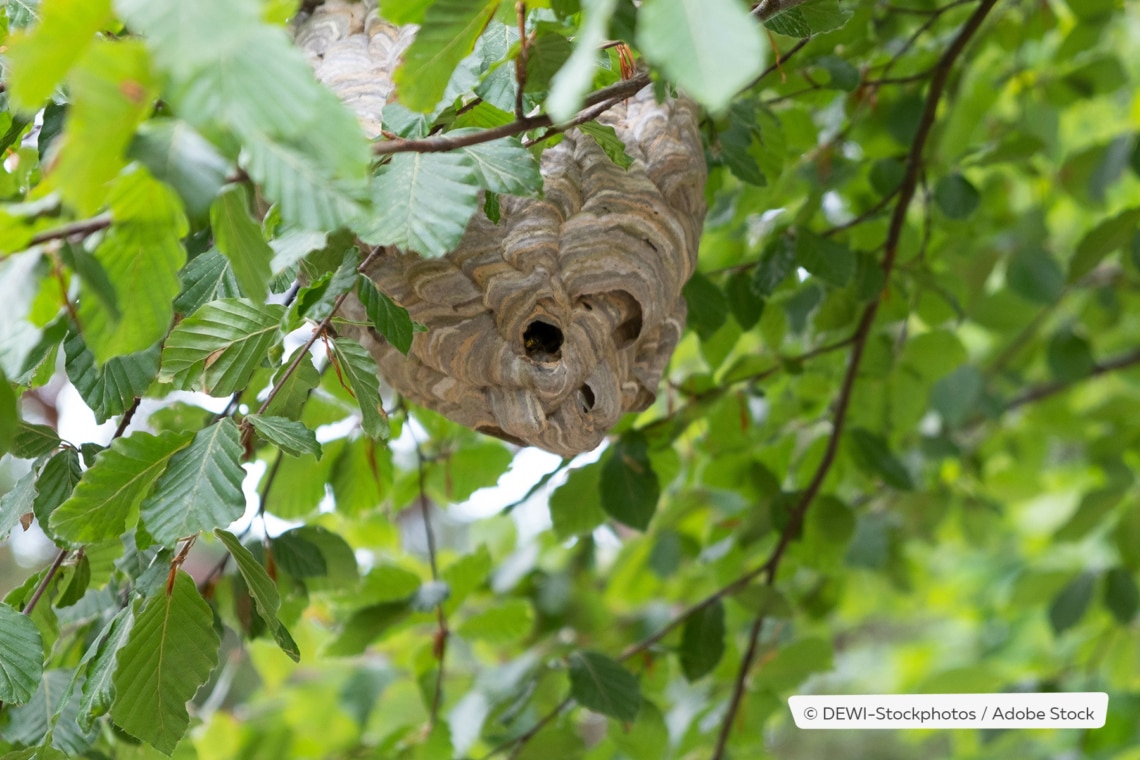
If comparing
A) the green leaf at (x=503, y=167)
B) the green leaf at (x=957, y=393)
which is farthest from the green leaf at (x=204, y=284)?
the green leaf at (x=957, y=393)

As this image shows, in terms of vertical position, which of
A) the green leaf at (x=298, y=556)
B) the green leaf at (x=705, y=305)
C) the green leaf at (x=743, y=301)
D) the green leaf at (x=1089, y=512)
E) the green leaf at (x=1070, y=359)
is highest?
the green leaf at (x=1070, y=359)

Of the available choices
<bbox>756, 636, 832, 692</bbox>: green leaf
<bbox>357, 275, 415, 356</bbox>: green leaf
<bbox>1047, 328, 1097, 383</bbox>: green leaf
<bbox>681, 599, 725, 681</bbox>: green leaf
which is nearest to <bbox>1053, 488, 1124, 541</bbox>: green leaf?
<bbox>1047, 328, 1097, 383</bbox>: green leaf

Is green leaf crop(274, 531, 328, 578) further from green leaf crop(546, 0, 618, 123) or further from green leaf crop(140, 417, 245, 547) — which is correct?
green leaf crop(546, 0, 618, 123)

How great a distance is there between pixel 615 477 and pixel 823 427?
0.64 m

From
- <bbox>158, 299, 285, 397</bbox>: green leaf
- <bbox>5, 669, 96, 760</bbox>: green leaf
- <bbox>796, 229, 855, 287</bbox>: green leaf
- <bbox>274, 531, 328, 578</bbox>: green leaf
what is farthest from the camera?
<bbox>796, 229, 855, 287</bbox>: green leaf

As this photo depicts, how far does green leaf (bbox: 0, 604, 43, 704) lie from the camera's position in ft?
2.61

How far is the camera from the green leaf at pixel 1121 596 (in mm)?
1830

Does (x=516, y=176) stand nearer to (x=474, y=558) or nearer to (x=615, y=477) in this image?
(x=615, y=477)

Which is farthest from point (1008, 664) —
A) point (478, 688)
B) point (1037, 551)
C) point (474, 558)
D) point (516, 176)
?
point (516, 176)

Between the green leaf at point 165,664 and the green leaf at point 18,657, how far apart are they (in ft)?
0.27

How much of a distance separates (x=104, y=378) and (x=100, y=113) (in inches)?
15.1

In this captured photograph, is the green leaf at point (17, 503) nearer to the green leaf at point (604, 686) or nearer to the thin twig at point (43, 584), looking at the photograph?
the thin twig at point (43, 584)

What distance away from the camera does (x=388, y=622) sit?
1371 millimetres

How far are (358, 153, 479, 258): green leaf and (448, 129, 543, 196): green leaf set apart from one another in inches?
1.0
